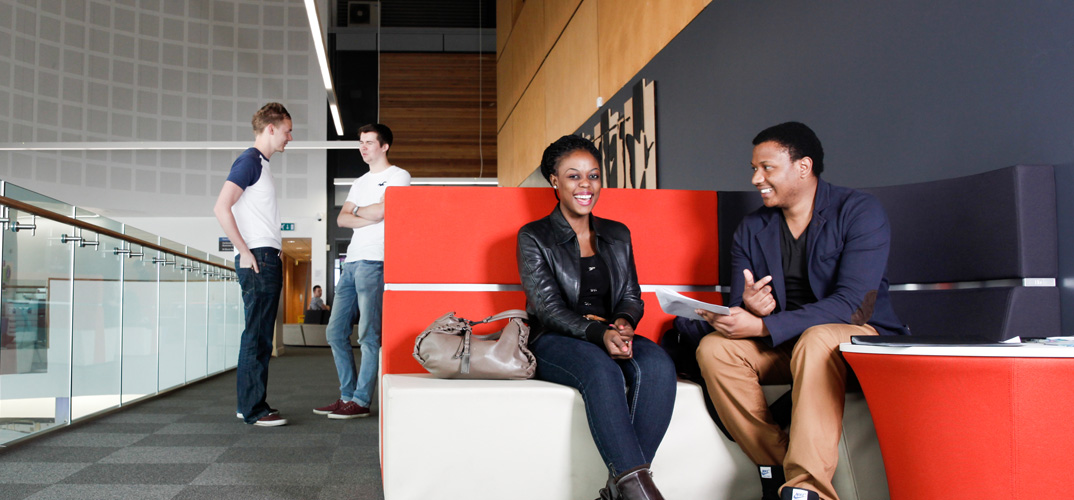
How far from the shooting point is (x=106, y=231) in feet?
11.5

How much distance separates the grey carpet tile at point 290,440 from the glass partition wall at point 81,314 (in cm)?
85

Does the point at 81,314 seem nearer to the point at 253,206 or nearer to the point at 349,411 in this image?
the point at 253,206

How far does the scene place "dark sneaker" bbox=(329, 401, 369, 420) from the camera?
11.4ft

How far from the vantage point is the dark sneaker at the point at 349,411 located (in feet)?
11.4

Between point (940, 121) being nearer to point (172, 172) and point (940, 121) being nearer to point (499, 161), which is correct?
point (499, 161)

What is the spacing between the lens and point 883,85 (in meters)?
2.52

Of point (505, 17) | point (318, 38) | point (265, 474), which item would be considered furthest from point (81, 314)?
point (505, 17)

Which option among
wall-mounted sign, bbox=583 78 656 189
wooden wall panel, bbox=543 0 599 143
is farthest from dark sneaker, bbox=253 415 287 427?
wooden wall panel, bbox=543 0 599 143

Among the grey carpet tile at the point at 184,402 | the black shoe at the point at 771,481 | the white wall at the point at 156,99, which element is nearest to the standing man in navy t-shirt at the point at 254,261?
the grey carpet tile at the point at 184,402

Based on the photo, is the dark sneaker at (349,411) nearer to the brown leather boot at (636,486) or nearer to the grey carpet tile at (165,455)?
the grey carpet tile at (165,455)

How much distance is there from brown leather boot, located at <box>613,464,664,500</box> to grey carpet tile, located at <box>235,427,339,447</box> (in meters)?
1.64

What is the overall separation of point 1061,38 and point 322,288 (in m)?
12.5

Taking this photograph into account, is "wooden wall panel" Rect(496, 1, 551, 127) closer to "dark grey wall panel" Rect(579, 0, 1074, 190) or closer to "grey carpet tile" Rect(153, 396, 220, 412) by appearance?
"dark grey wall panel" Rect(579, 0, 1074, 190)

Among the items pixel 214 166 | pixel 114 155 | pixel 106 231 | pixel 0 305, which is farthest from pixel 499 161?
pixel 0 305
